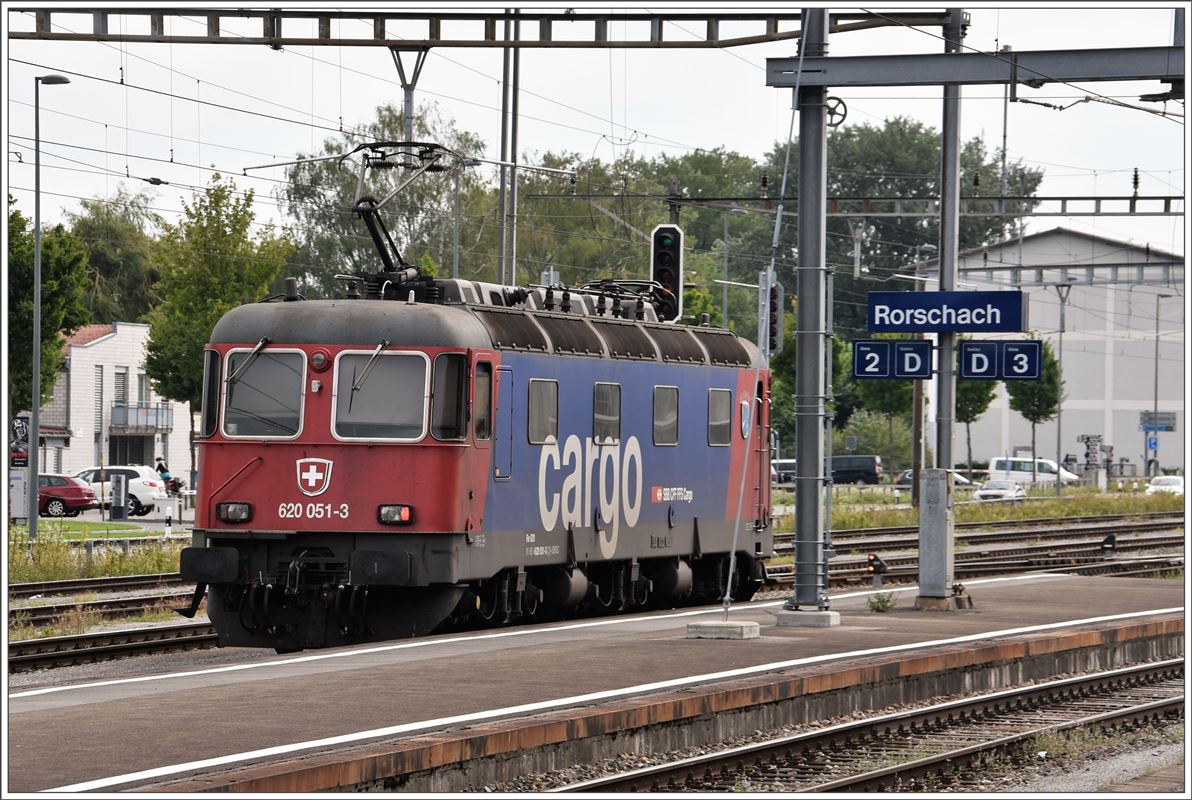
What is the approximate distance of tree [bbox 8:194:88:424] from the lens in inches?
1604

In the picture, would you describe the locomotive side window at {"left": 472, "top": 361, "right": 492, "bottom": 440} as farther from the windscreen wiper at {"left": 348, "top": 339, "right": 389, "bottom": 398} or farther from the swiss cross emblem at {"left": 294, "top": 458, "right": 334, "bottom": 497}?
the swiss cross emblem at {"left": 294, "top": 458, "right": 334, "bottom": 497}

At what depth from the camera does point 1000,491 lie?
214 feet

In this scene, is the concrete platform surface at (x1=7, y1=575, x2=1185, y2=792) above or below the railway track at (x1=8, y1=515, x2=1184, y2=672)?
above

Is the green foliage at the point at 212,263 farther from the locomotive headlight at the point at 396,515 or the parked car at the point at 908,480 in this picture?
the parked car at the point at 908,480

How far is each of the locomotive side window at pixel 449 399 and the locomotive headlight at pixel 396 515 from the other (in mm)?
701

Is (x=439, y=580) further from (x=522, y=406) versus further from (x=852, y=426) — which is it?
(x=852, y=426)

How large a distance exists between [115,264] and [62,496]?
38610 millimetres

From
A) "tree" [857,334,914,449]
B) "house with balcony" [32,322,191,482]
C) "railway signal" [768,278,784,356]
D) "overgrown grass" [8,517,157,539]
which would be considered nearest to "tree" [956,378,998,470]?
"tree" [857,334,914,449]

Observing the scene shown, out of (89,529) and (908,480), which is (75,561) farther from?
(908,480)

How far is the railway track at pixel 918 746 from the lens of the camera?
1175 centimetres

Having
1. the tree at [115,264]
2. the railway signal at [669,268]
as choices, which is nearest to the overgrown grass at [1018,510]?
the railway signal at [669,268]

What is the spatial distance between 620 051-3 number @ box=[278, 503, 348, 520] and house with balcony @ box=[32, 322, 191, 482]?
51.7 meters

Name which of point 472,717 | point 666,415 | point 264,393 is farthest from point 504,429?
point 472,717

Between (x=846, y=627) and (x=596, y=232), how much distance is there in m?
55.9
